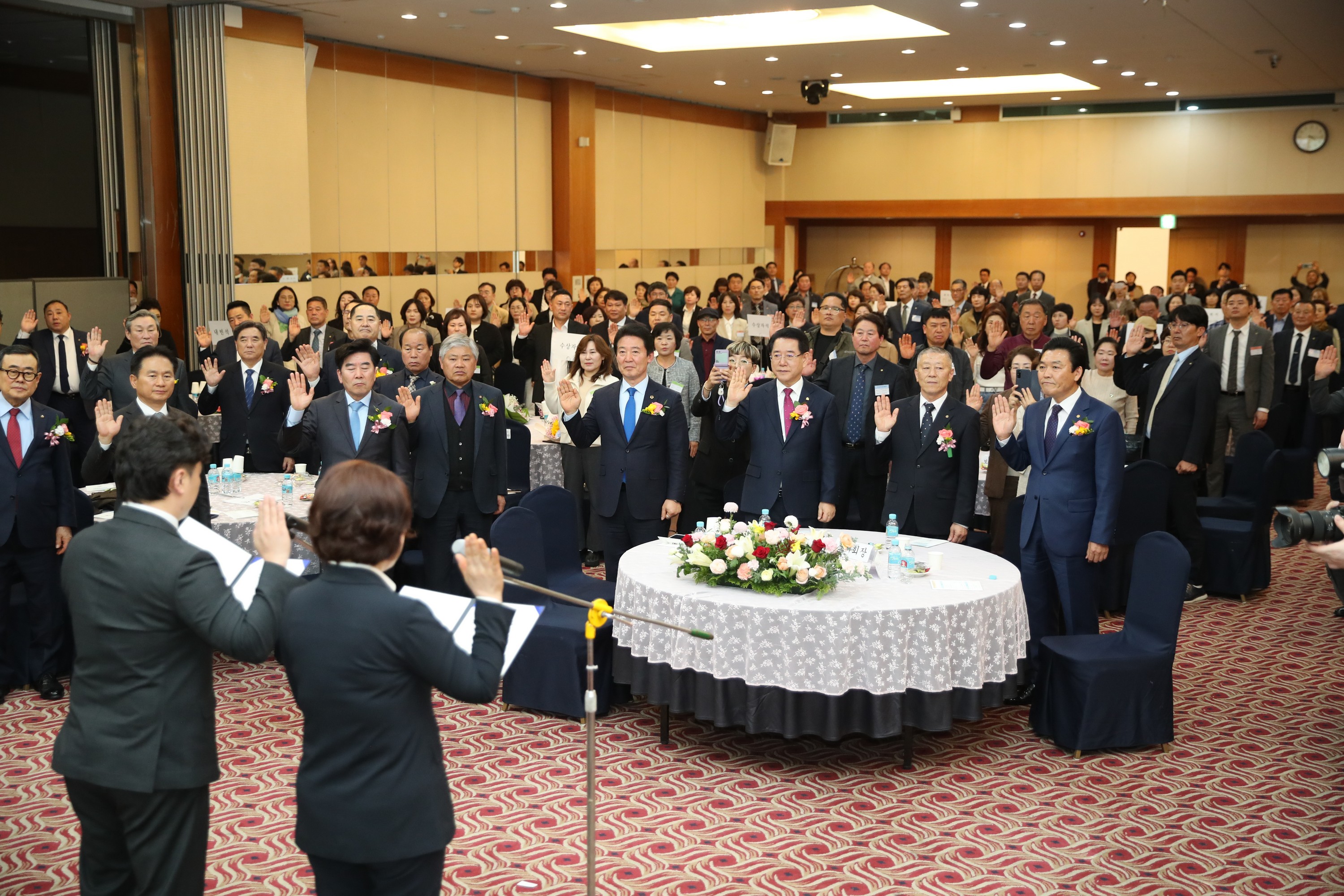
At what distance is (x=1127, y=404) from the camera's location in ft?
29.1

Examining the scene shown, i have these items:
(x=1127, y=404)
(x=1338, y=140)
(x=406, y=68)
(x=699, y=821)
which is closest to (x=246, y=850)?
(x=699, y=821)

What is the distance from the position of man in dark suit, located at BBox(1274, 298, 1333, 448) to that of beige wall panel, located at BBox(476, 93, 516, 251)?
1038 cm

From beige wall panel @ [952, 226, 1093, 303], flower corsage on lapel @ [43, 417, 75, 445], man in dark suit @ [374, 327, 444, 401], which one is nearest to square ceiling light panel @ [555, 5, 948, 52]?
man in dark suit @ [374, 327, 444, 401]

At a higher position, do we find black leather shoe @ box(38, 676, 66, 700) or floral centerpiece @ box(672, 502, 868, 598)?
floral centerpiece @ box(672, 502, 868, 598)

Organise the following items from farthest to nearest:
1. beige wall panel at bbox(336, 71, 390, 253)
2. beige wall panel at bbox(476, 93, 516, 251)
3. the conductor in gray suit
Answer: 1. beige wall panel at bbox(476, 93, 516, 251)
2. beige wall panel at bbox(336, 71, 390, 253)
3. the conductor in gray suit

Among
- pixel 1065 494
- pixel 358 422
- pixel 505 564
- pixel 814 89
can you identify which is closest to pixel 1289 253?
pixel 814 89

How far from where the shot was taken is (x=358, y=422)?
6.54 metres

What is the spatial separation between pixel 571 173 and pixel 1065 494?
13.4 meters

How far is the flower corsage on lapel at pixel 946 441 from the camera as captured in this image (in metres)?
6.44

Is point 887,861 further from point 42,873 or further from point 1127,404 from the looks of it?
point 1127,404

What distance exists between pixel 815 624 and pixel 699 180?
59.1 ft

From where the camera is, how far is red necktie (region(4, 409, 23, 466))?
595cm

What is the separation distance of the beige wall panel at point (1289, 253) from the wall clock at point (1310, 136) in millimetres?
1700

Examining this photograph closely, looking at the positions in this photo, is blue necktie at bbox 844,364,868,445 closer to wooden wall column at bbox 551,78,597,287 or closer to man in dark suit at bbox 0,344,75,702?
man in dark suit at bbox 0,344,75,702
